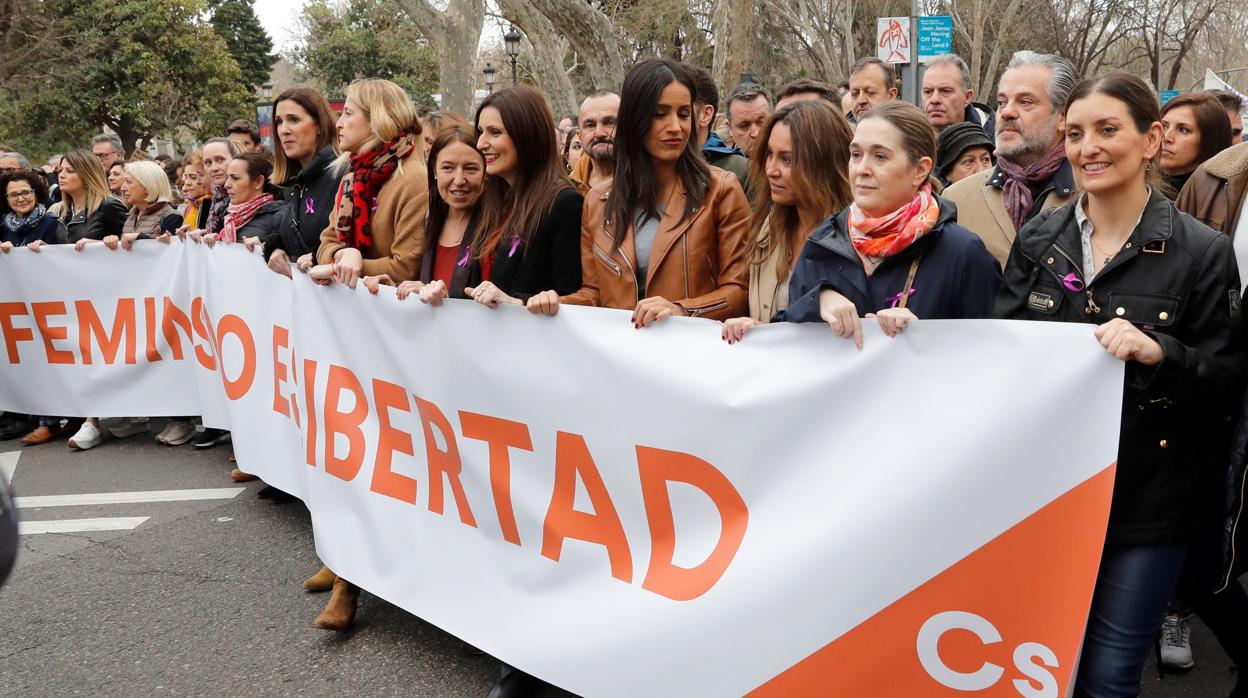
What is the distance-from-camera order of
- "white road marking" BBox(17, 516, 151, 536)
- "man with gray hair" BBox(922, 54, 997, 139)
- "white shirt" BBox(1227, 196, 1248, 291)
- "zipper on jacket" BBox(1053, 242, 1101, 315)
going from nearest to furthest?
1. "zipper on jacket" BBox(1053, 242, 1101, 315)
2. "white shirt" BBox(1227, 196, 1248, 291)
3. "man with gray hair" BBox(922, 54, 997, 139)
4. "white road marking" BBox(17, 516, 151, 536)

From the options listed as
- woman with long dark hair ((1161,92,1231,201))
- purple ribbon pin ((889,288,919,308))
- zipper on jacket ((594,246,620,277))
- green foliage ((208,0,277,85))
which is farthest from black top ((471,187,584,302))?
green foliage ((208,0,277,85))

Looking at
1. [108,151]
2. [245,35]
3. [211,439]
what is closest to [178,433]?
[211,439]

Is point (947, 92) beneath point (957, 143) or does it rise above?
above

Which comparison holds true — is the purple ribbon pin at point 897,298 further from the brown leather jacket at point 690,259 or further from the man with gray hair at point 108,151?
the man with gray hair at point 108,151

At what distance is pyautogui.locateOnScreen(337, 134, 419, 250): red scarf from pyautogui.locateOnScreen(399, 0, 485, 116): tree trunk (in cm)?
1561

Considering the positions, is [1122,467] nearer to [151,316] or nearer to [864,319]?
[864,319]

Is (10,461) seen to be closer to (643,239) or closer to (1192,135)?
(643,239)

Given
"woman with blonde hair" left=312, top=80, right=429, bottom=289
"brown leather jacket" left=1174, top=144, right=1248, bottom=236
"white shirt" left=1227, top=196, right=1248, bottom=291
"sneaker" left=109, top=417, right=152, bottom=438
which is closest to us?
"white shirt" left=1227, top=196, right=1248, bottom=291

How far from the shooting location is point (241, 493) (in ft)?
18.2

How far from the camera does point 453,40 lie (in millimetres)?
19812

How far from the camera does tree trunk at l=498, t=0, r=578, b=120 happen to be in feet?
56.6

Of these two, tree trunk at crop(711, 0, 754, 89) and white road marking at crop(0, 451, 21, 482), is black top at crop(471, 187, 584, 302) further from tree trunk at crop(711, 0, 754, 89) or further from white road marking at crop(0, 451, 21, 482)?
tree trunk at crop(711, 0, 754, 89)

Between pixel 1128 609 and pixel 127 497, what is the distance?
4.99 metres

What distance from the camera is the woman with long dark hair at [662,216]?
3.37 metres
